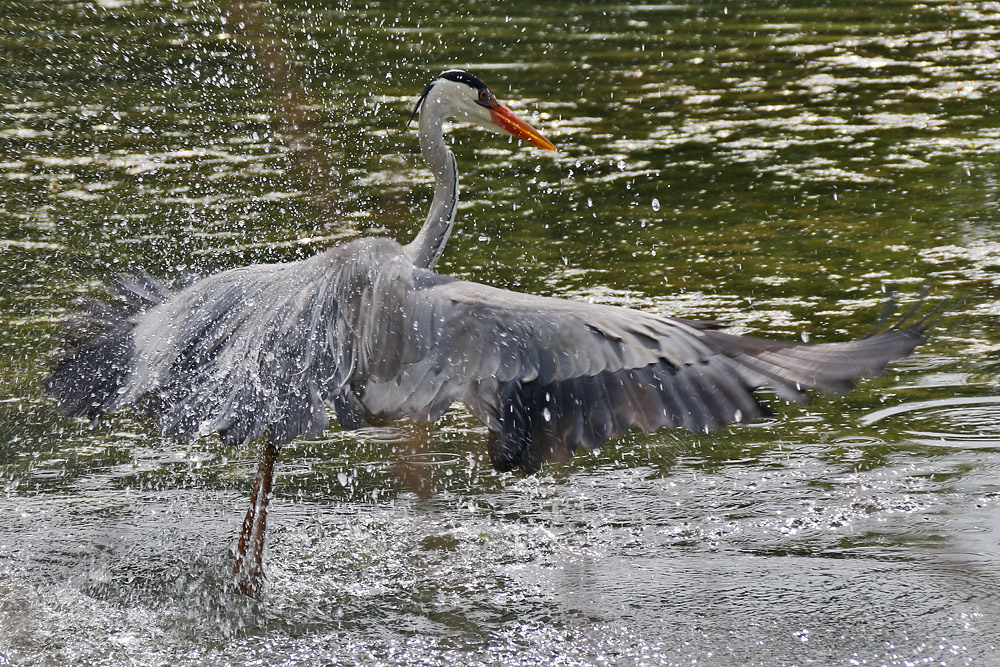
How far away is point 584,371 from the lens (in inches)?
181

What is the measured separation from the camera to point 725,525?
5344 millimetres

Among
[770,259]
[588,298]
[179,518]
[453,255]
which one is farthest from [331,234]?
[179,518]

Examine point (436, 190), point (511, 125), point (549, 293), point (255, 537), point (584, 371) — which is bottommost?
point (255, 537)

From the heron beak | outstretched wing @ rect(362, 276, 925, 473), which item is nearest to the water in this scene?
outstretched wing @ rect(362, 276, 925, 473)

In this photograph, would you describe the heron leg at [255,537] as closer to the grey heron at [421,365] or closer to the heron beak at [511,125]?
the grey heron at [421,365]

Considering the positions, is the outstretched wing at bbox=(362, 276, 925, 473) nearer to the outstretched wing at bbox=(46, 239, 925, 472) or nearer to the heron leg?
the outstretched wing at bbox=(46, 239, 925, 472)

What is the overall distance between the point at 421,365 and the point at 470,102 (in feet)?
7.65

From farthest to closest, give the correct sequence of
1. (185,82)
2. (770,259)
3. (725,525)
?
(185,82) < (770,259) < (725,525)

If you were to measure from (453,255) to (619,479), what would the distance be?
2981 mm

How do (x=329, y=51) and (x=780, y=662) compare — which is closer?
(x=780, y=662)

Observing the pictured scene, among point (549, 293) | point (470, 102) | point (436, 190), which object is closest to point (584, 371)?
point (436, 190)

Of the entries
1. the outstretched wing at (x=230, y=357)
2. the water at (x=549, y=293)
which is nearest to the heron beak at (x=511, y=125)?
the water at (x=549, y=293)

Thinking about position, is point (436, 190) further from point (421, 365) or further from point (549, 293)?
point (549, 293)

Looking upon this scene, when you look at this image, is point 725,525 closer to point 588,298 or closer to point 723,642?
point 723,642
